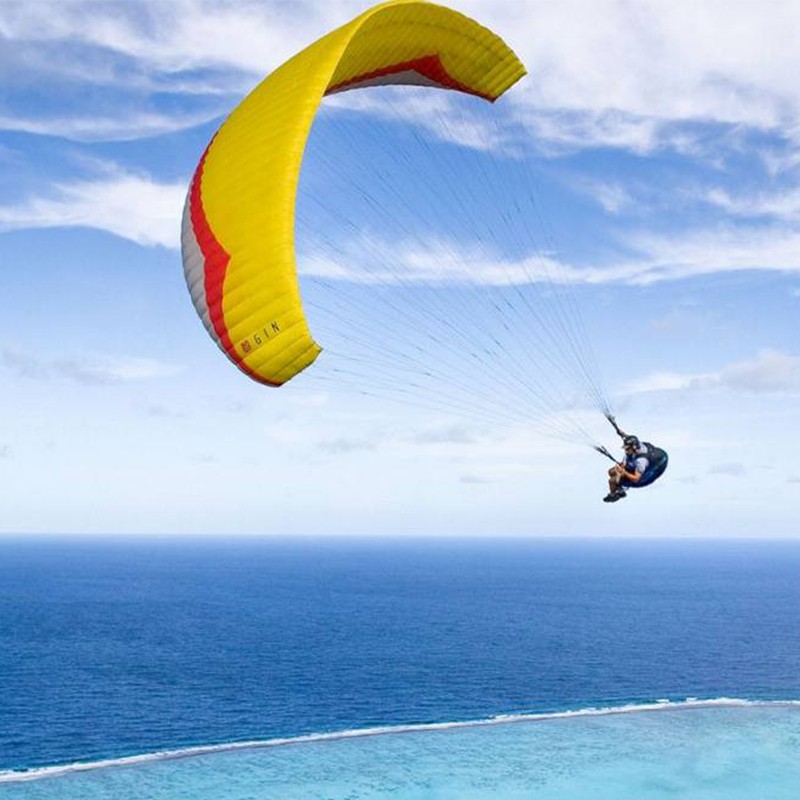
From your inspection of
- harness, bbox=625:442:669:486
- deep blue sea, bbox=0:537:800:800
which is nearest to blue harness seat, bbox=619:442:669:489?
harness, bbox=625:442:669:486

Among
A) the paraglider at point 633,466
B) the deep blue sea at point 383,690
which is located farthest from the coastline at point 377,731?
the paraglider at point 633,466

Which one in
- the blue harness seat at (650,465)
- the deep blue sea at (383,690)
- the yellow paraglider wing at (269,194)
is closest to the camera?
the yellow paraglider wing at (269,194)

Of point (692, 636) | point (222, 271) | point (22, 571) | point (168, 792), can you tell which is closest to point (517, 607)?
point (692, 636)

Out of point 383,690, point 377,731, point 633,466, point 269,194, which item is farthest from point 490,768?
point 269,194

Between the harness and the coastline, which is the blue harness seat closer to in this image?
the harness

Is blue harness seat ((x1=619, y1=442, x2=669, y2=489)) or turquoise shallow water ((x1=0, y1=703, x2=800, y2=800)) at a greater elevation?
blue harness seat ((x1=619, y1=442, x2=669, y2=489))

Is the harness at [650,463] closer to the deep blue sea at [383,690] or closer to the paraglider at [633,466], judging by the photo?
the paraglider at [633,466]
